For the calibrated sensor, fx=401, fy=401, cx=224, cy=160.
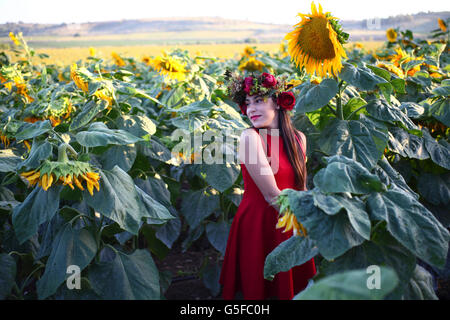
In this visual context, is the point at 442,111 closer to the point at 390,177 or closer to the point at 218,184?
the point at 390,177

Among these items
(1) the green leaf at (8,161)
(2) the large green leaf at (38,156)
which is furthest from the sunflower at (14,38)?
(2) the large green leaf at (38,156)

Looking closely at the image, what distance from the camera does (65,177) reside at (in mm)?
1301

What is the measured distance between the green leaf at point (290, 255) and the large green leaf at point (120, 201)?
472mm

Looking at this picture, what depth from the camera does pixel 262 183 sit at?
1880 mm

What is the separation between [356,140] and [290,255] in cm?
84

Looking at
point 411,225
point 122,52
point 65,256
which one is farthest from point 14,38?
point 411,225

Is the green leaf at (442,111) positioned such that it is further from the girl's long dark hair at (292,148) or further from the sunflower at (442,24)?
the sunflower at (442,24)

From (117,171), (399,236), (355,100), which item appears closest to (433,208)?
(355,100)

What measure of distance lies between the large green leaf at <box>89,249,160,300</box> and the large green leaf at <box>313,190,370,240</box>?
32.5 inches

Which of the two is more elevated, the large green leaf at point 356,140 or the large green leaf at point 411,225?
the large green leaf at point 356,140

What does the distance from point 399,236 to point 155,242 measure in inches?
64.1

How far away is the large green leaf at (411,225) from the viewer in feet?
3.52

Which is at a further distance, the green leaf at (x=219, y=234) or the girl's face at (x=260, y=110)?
the green leaf at (x=219, y=234)

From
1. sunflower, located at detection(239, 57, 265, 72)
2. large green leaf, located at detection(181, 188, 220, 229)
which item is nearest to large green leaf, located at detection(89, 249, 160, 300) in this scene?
large green leaf, located at detection(181, 188, 220, 229)
